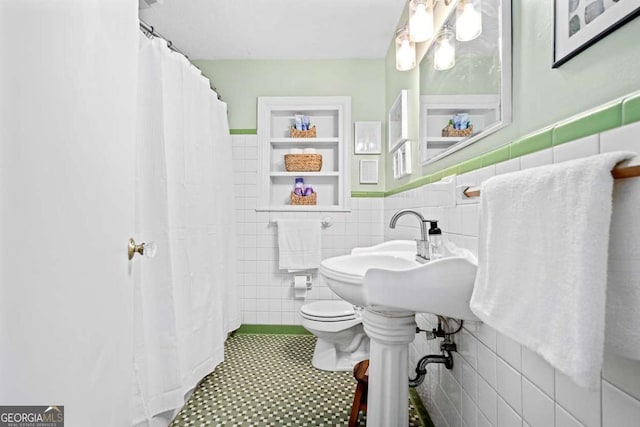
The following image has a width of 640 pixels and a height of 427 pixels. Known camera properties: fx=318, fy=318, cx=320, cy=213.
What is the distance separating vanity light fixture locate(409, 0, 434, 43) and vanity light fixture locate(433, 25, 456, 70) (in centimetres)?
10

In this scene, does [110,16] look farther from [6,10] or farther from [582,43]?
[582,43]

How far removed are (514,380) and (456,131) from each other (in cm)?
89

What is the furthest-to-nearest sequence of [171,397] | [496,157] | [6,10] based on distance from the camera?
1. [171,397]
2. [496,157]
3. [6,10]

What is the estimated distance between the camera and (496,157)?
0.92 metres

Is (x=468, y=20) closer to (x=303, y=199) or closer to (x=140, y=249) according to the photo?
(x=140, y=249)

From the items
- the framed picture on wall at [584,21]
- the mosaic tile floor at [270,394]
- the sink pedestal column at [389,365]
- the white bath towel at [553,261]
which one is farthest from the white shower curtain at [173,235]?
the framed picture on wall at [584,21]

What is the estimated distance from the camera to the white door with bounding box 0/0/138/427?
480mm

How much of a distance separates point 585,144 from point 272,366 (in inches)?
80.6

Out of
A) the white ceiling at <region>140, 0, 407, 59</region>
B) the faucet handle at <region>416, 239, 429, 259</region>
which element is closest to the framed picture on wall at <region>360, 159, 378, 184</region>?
the white ceiling at <region>140, 0, 407, 59</region>

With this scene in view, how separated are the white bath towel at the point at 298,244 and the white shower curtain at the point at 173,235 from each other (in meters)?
0.67

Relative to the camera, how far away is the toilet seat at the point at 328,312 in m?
1.97

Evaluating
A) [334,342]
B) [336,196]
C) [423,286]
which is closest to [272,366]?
[334,342]

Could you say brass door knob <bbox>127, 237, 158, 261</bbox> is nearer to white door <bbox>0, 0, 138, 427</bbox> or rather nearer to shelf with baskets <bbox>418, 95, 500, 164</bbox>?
white door <bbox>0, 0, 138, 427</bbox>

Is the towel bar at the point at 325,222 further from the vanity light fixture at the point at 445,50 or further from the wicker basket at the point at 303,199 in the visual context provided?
the vanity light fixture at the point at 445,50
